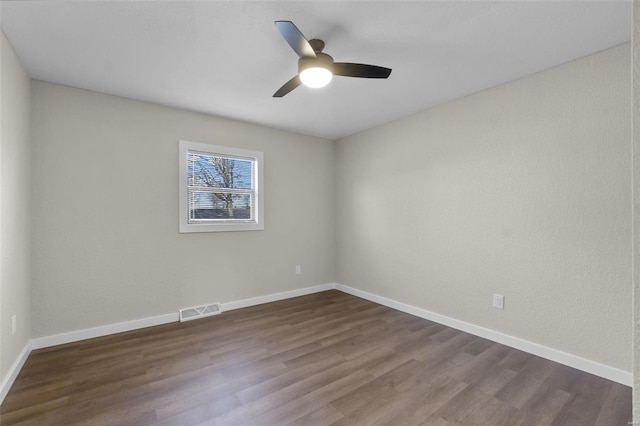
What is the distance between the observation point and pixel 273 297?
3924 millimetres

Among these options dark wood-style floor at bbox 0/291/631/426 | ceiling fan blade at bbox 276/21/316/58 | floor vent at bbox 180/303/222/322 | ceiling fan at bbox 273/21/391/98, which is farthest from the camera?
floor vent at bbox 180/303/222/322

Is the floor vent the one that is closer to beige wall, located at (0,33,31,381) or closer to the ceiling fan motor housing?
beige wall, located at (0,33,31,381)

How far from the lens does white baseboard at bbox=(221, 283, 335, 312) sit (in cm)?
356

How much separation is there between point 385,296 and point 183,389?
258 centimetres

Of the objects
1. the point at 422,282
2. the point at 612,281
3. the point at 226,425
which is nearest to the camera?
the point at 226,425

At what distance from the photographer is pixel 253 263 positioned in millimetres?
3777

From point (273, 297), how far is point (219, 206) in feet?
4.76

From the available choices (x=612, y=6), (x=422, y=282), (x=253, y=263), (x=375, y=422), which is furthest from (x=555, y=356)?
(x=253, y=263)

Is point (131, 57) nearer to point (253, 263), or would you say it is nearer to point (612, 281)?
point (253, 263)

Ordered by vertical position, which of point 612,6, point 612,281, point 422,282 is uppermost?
point 612,6

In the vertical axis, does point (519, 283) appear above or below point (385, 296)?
above

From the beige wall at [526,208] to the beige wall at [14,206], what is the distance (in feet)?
11.6

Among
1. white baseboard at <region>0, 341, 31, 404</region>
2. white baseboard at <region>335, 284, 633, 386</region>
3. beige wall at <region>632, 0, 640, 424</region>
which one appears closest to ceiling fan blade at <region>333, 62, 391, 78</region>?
beige wall at <region>632, 0, 640, 424</region>

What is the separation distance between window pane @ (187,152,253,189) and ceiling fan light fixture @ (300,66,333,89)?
2.01m
